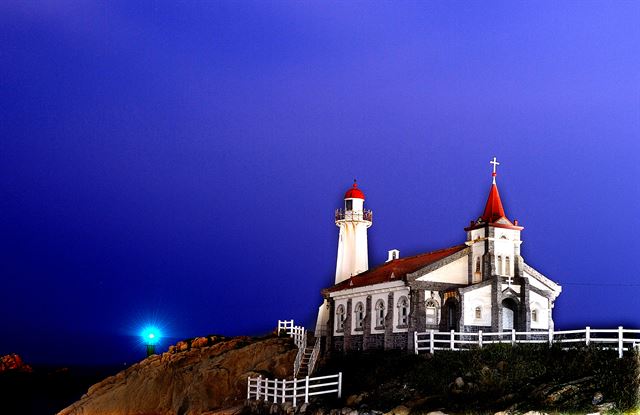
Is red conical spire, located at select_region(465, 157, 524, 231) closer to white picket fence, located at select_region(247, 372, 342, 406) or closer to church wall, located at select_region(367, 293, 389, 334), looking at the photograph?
church wall, located at select_region(367, 293, 389, 334)

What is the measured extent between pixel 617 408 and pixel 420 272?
16767 mm

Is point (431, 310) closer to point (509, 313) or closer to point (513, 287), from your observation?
point (509, 313)

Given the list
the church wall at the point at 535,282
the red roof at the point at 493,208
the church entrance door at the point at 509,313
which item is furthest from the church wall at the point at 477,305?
the red roof at the point at 493,208

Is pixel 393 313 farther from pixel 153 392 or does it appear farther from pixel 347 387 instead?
pixel 153 392

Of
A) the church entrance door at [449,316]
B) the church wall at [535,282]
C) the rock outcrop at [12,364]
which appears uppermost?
the church wall at [535,282]

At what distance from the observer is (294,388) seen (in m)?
42.1

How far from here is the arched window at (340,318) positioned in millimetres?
52062

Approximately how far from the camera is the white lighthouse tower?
192 ft

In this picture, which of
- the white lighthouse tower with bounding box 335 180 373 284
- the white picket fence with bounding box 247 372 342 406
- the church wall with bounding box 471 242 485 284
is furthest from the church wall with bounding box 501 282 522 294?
the white lighthouse tower with bounding box 335 180 373 284

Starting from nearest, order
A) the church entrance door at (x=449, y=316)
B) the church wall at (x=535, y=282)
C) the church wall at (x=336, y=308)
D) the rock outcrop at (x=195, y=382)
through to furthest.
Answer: the church entrance door at (x=449, y=316) < the church wall at (x=535, y=282) < the rock outcrop at (x=195, y=382) < the church wall at (x=336, y=308)

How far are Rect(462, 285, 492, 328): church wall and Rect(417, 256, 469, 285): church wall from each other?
1754mm

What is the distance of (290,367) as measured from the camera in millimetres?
50562

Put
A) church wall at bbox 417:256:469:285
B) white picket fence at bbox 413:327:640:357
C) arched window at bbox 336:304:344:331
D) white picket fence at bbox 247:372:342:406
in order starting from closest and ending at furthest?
white picket fence at bbox 413:327:640:357 → white picket fence at bbox 247:372:342:406 → church wall at bbox 417:256:469:285 → arched window at bbox 336:304:344:331

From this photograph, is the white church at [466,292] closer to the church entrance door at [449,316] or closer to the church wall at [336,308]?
the church entrance door at [449,316]
